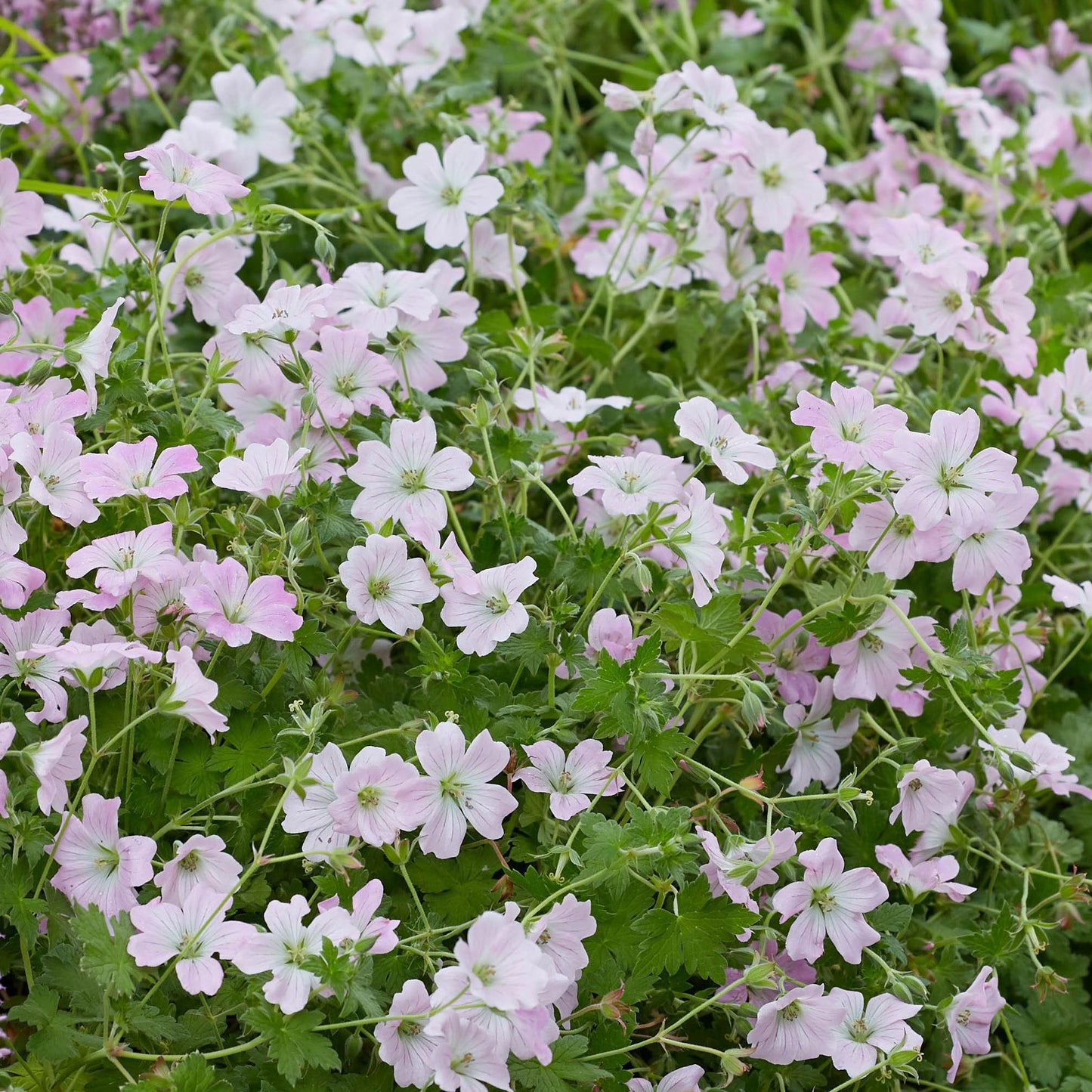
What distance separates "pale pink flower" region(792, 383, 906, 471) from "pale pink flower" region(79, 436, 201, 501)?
56 cm

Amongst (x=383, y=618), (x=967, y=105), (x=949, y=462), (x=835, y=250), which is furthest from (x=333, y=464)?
(x=967, y=105)

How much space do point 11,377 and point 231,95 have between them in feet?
1.90

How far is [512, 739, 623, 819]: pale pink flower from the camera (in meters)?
1.08

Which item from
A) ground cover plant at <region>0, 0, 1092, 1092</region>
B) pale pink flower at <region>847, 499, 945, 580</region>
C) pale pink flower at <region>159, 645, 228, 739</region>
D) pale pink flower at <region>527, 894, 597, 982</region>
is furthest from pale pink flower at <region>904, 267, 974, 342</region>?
pale pink flower at <region>159, 645, 228, 739</region>

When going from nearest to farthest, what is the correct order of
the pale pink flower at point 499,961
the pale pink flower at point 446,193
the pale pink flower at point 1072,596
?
the pale pink flower at point 499,961 < the pale pink flower at point 1072,596 < the pale pink flower at point 446,193

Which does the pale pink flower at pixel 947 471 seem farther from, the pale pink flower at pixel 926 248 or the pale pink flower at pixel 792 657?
the pale pink flower at pixel 926 248

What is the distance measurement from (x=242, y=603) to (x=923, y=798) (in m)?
0.67

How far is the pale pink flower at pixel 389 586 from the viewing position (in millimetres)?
1082

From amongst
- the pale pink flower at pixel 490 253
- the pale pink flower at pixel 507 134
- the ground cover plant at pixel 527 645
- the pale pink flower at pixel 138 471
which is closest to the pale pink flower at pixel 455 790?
the ground cover plant at pixel 527 645

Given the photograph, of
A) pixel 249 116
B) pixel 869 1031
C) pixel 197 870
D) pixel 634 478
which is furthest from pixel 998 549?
pixel 249 116

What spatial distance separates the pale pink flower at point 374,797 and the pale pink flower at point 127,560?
0.24m

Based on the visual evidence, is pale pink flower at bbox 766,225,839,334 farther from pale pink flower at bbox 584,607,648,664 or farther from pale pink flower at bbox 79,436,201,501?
pale pink flower at bbox 79,436,201,501

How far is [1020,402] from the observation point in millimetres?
1500

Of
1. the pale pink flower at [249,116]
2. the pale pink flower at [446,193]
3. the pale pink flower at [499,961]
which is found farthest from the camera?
the pale pink flower at [249,116]
